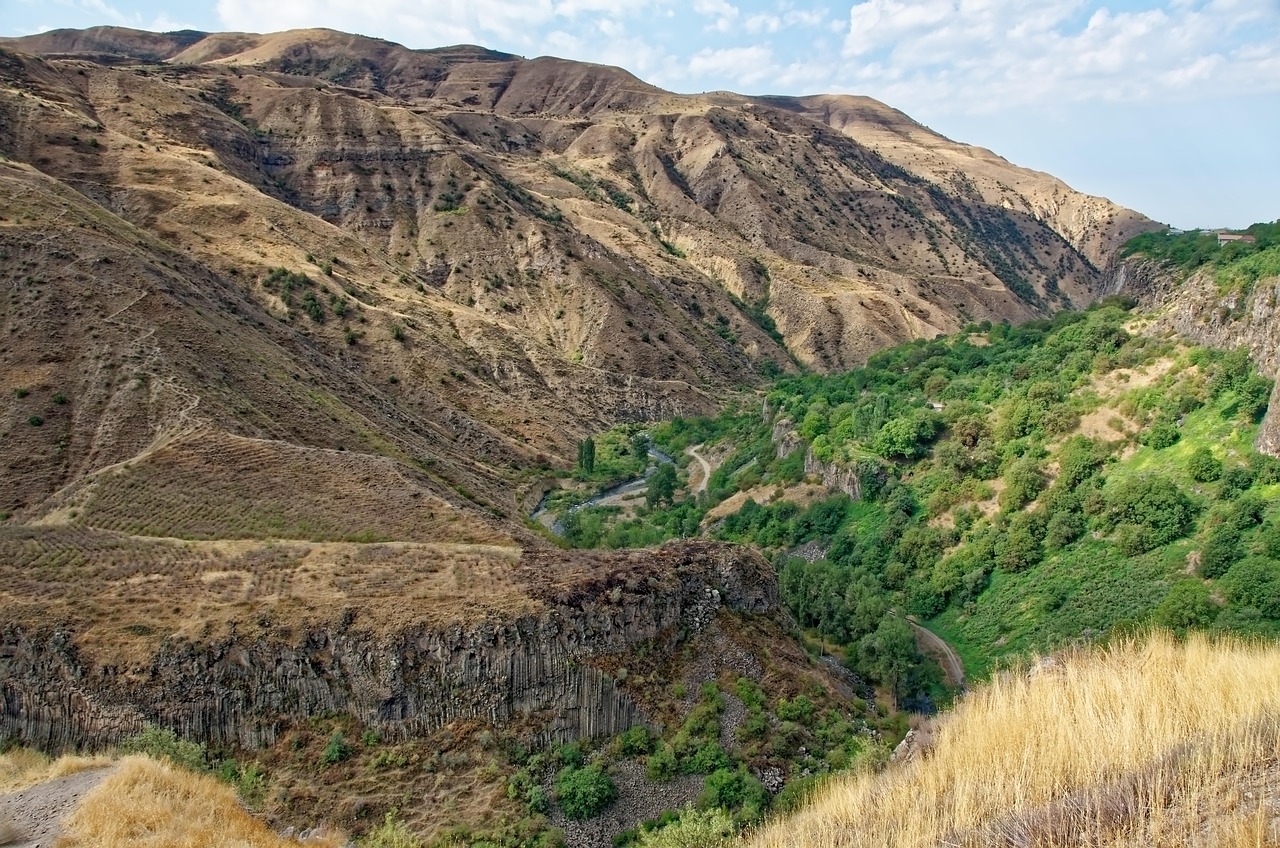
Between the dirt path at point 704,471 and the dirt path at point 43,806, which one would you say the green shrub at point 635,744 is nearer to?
the dirt path at point 43,806

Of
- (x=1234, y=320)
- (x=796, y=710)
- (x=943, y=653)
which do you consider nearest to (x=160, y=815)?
(x=796, y=710)

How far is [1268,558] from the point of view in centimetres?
2612

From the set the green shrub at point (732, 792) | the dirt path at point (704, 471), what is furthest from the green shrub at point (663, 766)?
the dirt path at point (704, 471)

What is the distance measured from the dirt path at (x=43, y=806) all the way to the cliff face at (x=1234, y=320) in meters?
34.6

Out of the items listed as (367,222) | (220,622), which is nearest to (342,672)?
(220,622)

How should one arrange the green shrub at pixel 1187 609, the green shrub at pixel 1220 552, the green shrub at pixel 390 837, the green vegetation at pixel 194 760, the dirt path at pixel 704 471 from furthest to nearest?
the dirt path at pixel 704 471, the green shrub at pixel 1220 552, the green shrub at pixel 1187 609, the green vegetation at pixel 194 760, the green shrub at pixel 390 837

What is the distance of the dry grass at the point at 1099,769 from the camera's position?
28.3ft

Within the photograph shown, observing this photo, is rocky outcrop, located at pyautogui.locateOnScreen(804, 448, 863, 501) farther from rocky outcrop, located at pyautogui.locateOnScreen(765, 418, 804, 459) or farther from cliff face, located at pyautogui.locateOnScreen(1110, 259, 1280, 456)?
cliff face, located at pyautogui.locateOnScreen(1110, 259, 1280, 456)

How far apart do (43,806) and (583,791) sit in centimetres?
1068

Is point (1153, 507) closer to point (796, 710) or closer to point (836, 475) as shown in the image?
point (796, 710)

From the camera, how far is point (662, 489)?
5669cm

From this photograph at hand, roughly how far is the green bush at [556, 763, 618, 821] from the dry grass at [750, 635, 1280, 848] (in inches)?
321

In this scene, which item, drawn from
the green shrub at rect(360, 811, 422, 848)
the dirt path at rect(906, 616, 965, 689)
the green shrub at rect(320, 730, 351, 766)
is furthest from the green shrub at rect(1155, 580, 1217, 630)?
the green shrub at rect(320, 730, 351, 766)

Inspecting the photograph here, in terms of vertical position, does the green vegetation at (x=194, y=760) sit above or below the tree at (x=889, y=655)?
above
